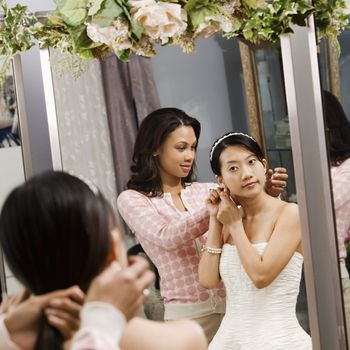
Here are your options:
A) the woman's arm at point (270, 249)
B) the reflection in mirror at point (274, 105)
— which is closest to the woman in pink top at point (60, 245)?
the woman's arm at point (270, 249)

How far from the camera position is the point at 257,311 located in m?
1.49

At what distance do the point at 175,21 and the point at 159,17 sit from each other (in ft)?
0.12

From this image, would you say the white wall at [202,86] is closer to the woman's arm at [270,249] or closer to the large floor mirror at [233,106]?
the large floor mirror at [233,106]

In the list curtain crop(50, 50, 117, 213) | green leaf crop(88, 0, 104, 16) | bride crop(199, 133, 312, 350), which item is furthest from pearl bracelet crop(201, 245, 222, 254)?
green leaf crop(88, 0, 104, 16)

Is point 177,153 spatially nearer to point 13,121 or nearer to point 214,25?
point 214,25

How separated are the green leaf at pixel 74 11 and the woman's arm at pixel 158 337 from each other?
0.88 meters

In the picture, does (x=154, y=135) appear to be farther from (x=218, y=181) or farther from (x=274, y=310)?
(x=274, y=310)

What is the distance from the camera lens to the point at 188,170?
1.56 metres

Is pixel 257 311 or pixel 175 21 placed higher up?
pixel 175 21

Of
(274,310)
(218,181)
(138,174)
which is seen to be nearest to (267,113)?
(218,181)

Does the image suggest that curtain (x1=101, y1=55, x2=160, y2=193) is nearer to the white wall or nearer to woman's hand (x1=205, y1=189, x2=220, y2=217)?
the white wall

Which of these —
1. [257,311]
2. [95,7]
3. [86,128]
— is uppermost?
[95,7]

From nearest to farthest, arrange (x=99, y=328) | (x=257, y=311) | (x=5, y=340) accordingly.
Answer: (x=99, y=328)
(x=5, y=340)
(x=257, y=311)

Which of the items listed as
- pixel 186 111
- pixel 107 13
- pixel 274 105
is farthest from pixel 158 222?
pixel 107 13
